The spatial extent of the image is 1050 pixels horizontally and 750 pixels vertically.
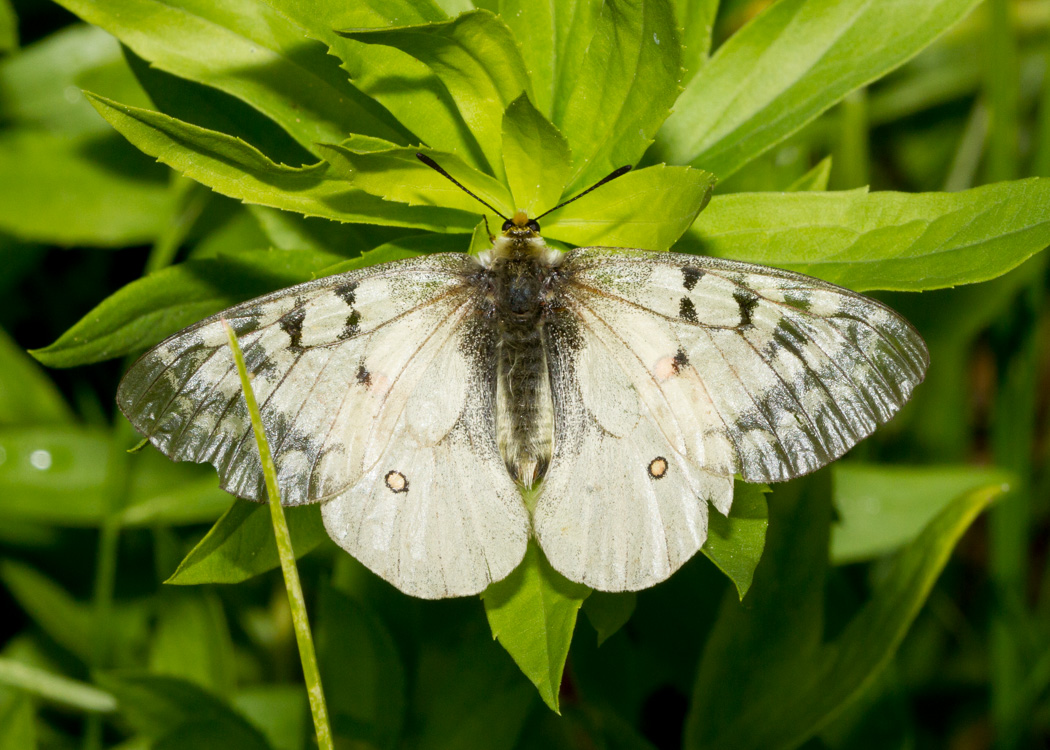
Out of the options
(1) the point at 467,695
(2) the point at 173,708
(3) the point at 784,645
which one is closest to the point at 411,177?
(1) the point at 467,695

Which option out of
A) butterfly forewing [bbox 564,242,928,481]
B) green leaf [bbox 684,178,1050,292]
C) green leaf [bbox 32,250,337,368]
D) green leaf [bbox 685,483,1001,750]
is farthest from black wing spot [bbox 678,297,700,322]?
green leaf [bbox 32,250,337,368]

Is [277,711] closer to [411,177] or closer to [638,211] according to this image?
[411,177]

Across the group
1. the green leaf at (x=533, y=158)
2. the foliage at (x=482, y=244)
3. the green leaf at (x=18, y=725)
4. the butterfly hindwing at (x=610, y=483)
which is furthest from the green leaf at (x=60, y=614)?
the green leaf at (x=533, y=158)

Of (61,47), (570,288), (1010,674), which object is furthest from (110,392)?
(1010,674)

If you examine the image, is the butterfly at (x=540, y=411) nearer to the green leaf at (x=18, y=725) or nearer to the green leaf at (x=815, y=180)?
the green leaf at (x=815, y=180)

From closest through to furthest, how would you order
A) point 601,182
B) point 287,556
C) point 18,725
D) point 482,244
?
point 287,556 → point 601,182 → point 482,244 → point 18,725

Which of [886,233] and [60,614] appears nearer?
[886,233]
